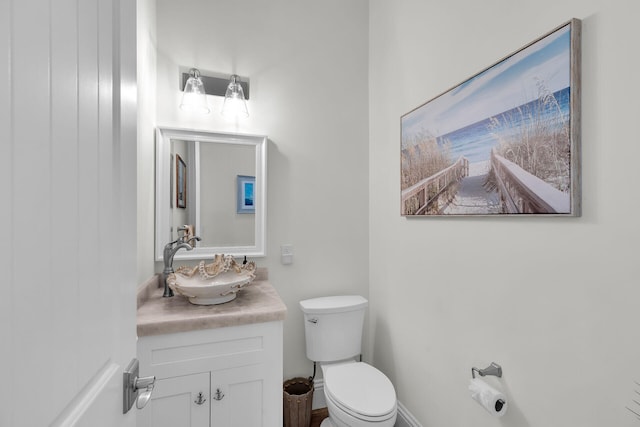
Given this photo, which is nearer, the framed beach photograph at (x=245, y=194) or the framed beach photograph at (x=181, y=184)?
the framed beach photograph at (x=181, y=184)

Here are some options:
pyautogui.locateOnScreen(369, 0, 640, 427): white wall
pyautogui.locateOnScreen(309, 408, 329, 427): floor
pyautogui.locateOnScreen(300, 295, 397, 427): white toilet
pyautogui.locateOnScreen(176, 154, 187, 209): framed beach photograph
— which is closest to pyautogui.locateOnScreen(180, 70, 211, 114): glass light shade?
pyautogui.locateOnScreen(176, 154, 187, 209): framed beach photograph

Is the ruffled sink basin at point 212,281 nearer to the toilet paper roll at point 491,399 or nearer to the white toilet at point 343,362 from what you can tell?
the white toilet at point 343,362

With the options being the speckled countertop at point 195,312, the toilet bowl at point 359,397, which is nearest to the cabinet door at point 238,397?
the speckled countertop at point 195,312

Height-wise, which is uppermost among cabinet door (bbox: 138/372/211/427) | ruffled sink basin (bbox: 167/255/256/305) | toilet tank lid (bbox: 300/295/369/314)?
ruffled sink basin (bbox: 167/255/256/305)

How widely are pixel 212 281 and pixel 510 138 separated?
1410mm

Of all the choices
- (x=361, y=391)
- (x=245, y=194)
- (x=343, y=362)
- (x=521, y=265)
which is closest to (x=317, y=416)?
(x=343, y=362)

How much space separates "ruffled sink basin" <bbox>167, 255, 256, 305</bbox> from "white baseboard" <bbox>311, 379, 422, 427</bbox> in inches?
38.7

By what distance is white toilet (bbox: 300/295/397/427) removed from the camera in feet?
4.74

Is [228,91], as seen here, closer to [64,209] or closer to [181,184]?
[181,184]

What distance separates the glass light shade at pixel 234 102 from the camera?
6.28 feet

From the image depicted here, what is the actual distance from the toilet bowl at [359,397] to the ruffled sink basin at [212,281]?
26.8 inches

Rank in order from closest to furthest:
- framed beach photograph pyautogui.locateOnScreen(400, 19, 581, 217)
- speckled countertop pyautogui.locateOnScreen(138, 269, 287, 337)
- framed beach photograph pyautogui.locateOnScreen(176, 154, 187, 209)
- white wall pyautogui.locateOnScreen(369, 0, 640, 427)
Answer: white wall pyautogui.locateOnScreen(369, 0, 640, 427) → framed beach photograph pyautogui.locateOnScreen(400, 19, 581, 217) → speckled countertop pyautogui.locateOnScreen(138, 269, 287, 337) → framed beach photograph pyautogui.locateOnScreen(176, 154, 187, 209)

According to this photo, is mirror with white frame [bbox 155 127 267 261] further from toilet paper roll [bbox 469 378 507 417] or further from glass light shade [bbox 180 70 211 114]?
toilet paper roll [bbox 469 378 507 417]

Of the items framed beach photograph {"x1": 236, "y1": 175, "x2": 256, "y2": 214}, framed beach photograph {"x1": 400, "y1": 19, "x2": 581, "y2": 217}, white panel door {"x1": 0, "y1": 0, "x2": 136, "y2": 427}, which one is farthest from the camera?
framed beach photograph {"x1": 236, "y1": 175, "x2": 256, "y2": 214}
